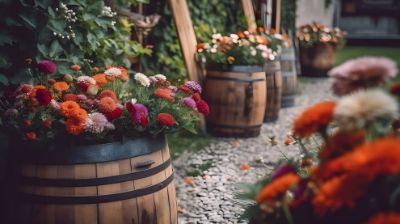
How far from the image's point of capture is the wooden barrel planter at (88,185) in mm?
2357

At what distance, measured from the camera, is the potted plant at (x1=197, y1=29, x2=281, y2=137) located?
5434mm

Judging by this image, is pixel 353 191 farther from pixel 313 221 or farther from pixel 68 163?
pixel 68 163

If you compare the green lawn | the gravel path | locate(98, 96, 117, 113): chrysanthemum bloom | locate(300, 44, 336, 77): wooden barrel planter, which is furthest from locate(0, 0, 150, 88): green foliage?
the green lawn

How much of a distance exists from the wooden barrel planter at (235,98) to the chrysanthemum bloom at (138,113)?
3.01 m

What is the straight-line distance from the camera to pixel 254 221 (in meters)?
1.80

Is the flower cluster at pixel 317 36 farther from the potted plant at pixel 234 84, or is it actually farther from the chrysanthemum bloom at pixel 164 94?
the chrysanthemum bloom at pixel 164 94

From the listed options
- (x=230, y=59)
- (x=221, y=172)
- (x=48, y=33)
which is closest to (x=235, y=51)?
(x=230, y=59)

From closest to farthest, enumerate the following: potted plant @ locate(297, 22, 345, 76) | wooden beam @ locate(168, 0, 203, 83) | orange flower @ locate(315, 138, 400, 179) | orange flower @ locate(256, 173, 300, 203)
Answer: orange flower @ locate(315, 138, 400, 179) → orange flower @ locate(256, 173, 300, 203) → wooden beam @ locate(168, 0, 203, 83) → potted plant @ locate(297, 22, 345, 76)

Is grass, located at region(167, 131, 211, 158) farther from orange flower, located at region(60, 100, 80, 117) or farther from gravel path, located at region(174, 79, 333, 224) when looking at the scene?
orange flower, located at region(60, 100, 80, 117)

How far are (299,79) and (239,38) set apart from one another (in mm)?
4539

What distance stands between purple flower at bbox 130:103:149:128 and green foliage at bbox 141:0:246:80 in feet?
12.0

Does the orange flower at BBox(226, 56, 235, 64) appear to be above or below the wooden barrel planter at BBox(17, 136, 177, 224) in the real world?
below

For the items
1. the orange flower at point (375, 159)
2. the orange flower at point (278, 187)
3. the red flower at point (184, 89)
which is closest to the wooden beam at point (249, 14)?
the red flower at point (184, 89)

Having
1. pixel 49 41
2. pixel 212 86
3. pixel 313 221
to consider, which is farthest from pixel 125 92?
pixel 212 86
